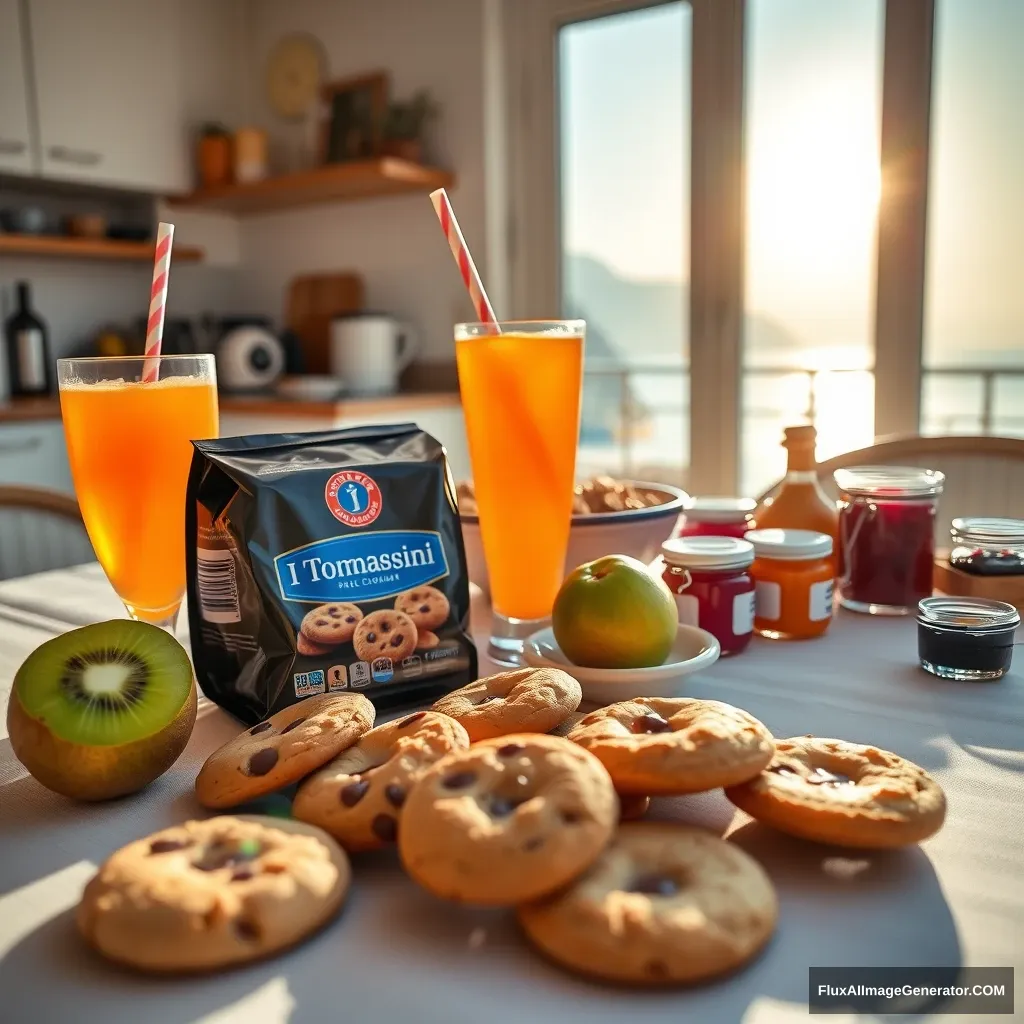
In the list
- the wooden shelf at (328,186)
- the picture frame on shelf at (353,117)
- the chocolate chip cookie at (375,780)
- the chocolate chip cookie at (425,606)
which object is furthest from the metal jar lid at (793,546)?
the picture frame on shelf at (353,117)

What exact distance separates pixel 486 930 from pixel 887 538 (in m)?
A: 0.72

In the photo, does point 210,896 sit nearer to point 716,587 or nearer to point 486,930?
point 486,930

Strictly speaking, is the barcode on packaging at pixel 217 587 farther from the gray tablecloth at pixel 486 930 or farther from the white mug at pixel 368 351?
the white mug at pixel 368 351

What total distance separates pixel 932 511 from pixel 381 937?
786mm

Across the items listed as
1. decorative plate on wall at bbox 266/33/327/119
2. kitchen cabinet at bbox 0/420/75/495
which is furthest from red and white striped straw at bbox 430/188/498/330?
decorative plate on wall at bbox 266/33/327/119

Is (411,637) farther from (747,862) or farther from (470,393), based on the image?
(747,862)

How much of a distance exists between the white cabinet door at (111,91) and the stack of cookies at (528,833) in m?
3.26

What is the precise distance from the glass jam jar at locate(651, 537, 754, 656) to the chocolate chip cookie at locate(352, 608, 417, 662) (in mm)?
269

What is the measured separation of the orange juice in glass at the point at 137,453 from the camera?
87 centimetres

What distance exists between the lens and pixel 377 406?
3.00 m

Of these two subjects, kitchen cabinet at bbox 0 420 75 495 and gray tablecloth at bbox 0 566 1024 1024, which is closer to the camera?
gray tablecloth at bbox 0 566 1024 1024

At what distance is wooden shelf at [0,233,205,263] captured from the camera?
321 cm

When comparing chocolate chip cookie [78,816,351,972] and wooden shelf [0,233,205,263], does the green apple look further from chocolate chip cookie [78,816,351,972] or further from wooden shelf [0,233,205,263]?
wooden shelf [0,233,205,263]

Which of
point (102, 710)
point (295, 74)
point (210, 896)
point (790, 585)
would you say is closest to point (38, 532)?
point (102, 710)
